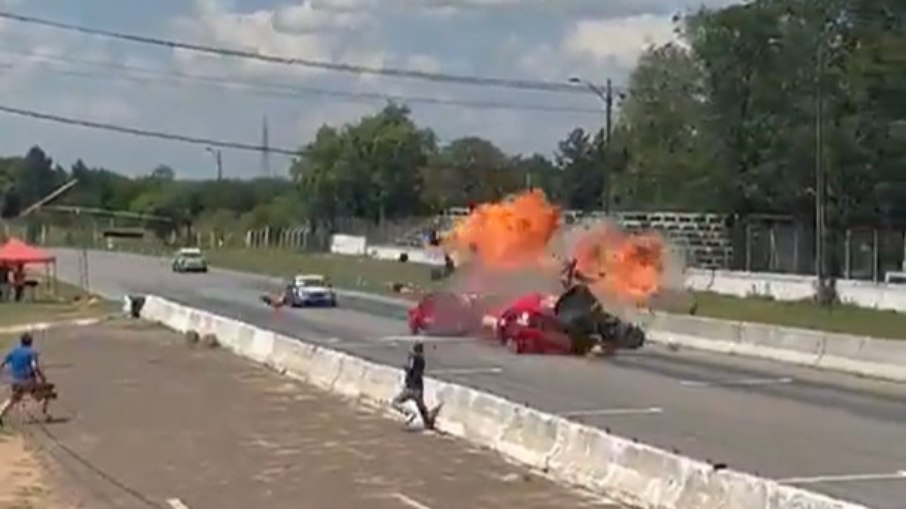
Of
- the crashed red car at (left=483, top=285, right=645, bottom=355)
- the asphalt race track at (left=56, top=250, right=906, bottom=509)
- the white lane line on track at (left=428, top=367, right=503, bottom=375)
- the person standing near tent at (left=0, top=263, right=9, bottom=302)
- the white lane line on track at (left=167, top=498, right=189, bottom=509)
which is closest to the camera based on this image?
the white lane line on track at (left=167, top=498, right=189, bottom=509)

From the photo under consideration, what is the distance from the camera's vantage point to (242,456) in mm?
27266

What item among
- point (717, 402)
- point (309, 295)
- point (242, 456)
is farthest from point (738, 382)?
point (309, 295)

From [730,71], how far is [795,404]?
211 ft

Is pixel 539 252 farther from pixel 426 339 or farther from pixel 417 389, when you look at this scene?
pixel 417 389

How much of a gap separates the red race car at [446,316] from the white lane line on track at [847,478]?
29.1 metres

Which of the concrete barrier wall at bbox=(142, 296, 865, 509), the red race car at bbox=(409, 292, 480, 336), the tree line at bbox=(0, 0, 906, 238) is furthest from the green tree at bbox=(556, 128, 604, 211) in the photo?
the concrete barrier wall at bbox=(142, 296, 865, 509)

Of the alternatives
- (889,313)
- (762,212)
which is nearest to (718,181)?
(762,212)

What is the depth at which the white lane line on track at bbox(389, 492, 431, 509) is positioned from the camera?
21500 mm

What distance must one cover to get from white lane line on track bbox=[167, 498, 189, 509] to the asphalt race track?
6.86 metres

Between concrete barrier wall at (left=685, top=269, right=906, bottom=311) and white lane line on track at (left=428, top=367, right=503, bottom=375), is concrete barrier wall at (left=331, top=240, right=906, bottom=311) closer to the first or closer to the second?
concrete barrier wall at (left=685, top=269, right=906, bottom=311)

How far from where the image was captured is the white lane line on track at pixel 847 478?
72.4 ft

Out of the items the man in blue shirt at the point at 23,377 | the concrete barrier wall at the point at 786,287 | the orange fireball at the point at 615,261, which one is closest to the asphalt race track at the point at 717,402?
the orange fireball at the point at 615,261

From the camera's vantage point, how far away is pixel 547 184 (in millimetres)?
133125

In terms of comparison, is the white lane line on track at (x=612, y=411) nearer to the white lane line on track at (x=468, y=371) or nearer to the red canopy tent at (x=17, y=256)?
the white lane line on track at (x=468, y=371)
